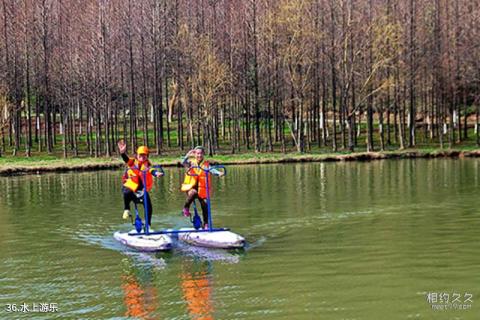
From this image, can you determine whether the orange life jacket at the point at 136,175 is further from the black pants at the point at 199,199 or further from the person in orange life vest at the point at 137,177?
the black pants at the point at 199,199

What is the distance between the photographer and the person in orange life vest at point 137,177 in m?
17.5

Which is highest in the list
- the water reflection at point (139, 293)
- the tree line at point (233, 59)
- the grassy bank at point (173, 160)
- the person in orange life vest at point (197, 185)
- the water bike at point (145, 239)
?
the tree line at point (233, 59)

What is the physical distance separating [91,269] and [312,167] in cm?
3106

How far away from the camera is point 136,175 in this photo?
17.9m

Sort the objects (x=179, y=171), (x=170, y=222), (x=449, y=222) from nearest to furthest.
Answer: (x=449, y=222) → (x=170, y=222) → (x=179, y=171)

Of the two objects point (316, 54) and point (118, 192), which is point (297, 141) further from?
point (118, 192)

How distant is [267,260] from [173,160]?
35498 mm

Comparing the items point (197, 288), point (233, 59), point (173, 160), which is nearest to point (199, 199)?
point (197, 288)

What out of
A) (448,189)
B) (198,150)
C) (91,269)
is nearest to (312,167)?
(448,189)

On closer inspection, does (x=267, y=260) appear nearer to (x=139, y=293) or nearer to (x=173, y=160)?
(x=139, y=293)

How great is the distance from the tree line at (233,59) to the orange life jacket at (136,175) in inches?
1482

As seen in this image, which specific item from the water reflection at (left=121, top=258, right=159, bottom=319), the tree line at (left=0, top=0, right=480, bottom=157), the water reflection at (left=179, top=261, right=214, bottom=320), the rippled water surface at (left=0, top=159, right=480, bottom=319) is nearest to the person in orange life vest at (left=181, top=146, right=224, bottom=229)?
the rippled water surface at (left=0, top=159, right=480, bottom=319)

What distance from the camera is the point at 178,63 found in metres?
59.7

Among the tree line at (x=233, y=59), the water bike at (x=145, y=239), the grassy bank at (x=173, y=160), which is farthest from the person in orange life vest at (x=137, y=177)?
the tree line at (x=233, y=59)
